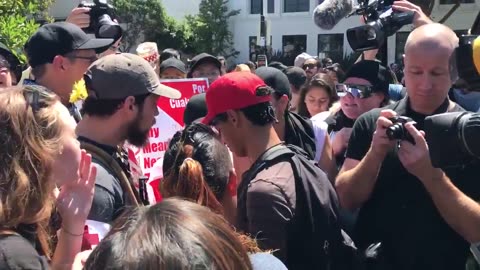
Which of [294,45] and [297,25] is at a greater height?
[297,25]

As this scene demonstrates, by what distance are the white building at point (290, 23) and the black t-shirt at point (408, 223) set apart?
32.3 meters

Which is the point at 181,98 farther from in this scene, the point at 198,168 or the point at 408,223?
the point at 408,223

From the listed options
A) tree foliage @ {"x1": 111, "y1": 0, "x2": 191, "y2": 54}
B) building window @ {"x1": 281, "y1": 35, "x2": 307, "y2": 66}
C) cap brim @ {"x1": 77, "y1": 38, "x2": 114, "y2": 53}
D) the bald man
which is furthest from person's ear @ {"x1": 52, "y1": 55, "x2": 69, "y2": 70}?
tree foliage @ {"x1": 111, "y1": 0, "x2": 191, "y2": 54}

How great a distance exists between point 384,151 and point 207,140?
0.84 metres

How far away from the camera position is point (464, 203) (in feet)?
8.64

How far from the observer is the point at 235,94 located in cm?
281

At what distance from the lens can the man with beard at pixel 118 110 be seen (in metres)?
2.80

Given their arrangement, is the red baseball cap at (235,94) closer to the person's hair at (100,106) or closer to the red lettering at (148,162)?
the person's hair at (100,106)

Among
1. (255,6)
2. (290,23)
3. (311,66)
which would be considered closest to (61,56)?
(311,66)

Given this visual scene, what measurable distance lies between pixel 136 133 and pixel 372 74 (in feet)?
6.79

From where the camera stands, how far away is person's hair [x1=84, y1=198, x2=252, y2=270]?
112 centimetres

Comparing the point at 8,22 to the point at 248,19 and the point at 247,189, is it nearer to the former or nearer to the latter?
the point at 247,189

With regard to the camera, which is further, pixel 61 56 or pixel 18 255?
pixel 61 56

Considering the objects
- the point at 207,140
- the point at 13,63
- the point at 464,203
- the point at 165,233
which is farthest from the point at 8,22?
the point at 165,233
